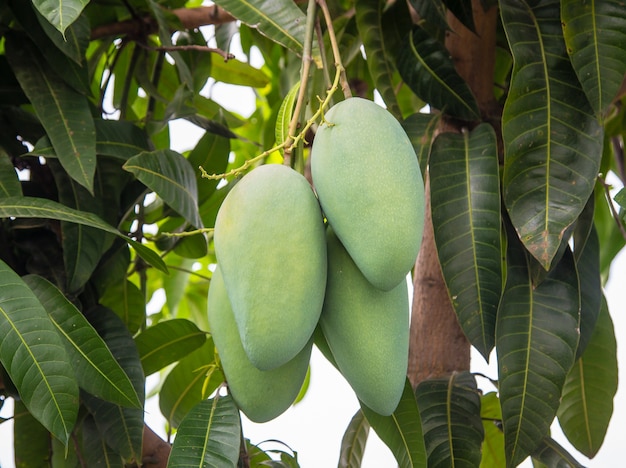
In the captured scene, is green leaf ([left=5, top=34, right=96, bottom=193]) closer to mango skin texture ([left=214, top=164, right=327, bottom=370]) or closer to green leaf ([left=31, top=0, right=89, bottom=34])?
green leaf ([left=31, top=0, right=89, bottom=34])

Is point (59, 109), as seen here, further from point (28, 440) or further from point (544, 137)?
point (544, 137)

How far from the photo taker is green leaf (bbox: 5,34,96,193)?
80 cm

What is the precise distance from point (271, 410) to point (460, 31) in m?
0.55

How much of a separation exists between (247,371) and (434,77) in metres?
0.43

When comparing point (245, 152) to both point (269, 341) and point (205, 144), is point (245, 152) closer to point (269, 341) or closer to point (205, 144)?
point (205, 144)

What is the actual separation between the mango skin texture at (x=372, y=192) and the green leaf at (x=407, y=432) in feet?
0.82

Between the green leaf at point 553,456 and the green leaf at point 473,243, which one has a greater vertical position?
the green leaf at point 473,243

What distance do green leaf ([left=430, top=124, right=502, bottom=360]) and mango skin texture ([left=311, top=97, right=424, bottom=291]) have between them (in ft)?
0.78

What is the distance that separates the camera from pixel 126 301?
101cm

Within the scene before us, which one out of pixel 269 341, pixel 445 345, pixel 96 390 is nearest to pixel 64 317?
pixel 96 390

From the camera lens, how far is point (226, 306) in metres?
0.55

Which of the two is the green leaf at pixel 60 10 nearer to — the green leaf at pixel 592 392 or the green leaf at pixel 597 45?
the green leaf at pixel 597 45

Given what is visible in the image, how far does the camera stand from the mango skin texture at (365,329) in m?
0.52

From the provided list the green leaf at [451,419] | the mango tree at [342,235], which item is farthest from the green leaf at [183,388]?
the green leaf at [451,419]
